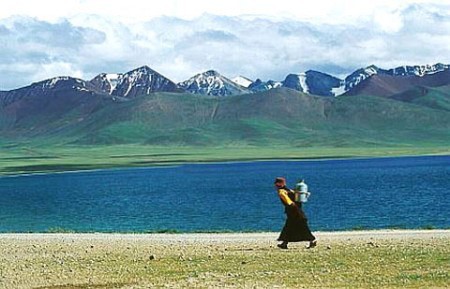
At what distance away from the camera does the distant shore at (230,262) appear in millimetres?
22297

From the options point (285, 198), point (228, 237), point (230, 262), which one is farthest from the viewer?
point (228, 237)

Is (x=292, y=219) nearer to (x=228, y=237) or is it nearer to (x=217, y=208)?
(x=228, y=237)

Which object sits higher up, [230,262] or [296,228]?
[296,228]

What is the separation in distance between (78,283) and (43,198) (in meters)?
84.1

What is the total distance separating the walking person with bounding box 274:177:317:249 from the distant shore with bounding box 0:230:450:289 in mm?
405

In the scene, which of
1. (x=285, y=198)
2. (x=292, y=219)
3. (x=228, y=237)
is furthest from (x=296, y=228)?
(x=228, y=237)

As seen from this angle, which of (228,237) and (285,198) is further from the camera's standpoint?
(228,237)

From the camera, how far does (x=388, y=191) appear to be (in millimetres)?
92688

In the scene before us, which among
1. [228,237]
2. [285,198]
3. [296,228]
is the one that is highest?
[285,198]

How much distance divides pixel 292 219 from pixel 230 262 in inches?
114

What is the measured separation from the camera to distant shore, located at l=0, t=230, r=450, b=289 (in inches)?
878

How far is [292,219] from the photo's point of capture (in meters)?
27.9

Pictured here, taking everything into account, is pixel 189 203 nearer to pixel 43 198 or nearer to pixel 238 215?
pixel 238 215

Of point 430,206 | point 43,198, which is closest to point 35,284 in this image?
point 430,206
